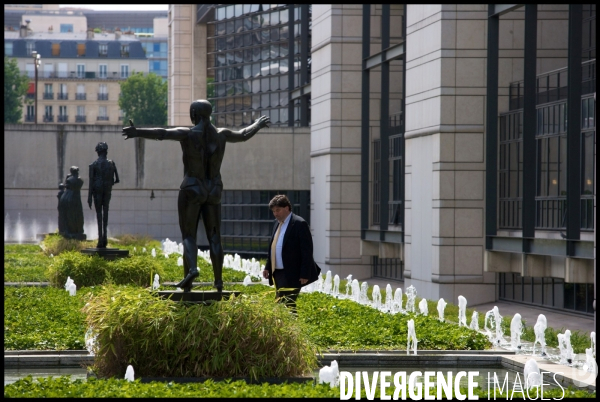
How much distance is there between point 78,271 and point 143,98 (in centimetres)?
9317

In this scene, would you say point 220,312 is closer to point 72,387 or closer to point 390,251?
point 72,387

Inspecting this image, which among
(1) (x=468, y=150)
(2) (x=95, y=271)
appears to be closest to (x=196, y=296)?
(2) (x=95, y=271)

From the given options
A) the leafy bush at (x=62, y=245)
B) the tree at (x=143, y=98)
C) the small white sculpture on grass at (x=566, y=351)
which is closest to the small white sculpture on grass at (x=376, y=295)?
Answer: the small white sculpture on grass at (x=566, y=351)

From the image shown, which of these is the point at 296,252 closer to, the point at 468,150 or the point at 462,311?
the point at 462,311

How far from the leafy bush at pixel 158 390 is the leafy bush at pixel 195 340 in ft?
1.90

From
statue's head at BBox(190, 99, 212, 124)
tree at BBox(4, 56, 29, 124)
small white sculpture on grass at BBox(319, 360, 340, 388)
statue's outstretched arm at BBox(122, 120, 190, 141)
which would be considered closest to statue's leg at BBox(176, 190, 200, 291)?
statue's outstretched arm at BBox(122, 120, 190, 141)

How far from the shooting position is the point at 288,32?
43156mm

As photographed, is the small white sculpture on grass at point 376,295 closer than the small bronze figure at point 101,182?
Yes

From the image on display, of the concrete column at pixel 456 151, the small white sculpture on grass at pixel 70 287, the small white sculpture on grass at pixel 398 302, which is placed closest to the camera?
the small white sculpture on grass at pixel 398 302

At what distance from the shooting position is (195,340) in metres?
9.81

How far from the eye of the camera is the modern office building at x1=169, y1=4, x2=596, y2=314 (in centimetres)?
2002

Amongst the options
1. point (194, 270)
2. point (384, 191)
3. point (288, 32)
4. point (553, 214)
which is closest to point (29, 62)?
point (288, 32)

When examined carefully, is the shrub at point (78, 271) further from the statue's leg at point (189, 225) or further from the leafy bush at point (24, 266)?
the statue's leg at point (189, 225)

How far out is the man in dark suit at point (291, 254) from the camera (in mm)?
11891
